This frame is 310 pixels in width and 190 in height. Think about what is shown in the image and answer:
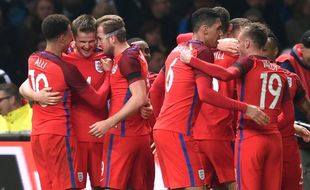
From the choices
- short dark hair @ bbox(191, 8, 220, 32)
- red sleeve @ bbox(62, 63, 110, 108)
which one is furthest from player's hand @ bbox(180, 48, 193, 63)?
red sleeve @ bbox(62, 63, 110, 108)

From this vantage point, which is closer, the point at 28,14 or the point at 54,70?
the point at 54,70

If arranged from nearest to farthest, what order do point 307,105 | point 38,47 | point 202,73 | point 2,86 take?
point 202,73 < point 307,105 < point 2,86 < point 38,47

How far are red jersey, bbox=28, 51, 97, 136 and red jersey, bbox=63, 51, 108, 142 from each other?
0.45ft

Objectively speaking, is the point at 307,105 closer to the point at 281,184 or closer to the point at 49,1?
the point at 281,184

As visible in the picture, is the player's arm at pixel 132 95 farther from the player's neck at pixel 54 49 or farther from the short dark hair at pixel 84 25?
the player's neck at pixel 54 49

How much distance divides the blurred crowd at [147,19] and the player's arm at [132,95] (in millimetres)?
4668

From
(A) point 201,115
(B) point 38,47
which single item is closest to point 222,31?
(A) point 201,115

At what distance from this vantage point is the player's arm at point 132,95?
1245 cm

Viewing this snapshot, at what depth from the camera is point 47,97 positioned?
498 inches

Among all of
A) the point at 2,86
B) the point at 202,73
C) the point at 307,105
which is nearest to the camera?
the point at 202,73

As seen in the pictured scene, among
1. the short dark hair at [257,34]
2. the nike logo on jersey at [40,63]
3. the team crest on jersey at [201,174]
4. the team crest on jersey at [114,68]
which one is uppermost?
the short dark hair at [257,34]

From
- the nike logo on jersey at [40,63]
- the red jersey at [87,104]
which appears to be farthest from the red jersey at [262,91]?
the nike logo on jersey at [40,63]

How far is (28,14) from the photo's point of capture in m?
18.4

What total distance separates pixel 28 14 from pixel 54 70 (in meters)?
5.82
